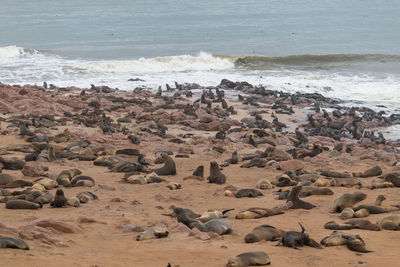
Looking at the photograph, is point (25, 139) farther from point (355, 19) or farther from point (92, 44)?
point (355, 19)

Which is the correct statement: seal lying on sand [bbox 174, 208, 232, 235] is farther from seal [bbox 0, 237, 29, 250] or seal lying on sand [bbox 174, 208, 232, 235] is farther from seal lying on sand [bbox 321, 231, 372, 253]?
seal [bbox 0, 237, 29, 250]

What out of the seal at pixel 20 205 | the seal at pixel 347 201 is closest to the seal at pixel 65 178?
the seal at pixel 20 205

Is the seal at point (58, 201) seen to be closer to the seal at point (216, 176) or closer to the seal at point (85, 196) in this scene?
the seal at point (85, 196)

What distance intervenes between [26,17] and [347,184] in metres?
60.0

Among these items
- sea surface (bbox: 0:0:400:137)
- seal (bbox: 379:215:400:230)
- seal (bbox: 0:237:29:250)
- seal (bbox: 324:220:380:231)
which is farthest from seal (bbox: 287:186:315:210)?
sea surface (bbox: 0:0:400:137)

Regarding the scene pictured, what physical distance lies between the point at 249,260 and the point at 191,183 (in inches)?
195

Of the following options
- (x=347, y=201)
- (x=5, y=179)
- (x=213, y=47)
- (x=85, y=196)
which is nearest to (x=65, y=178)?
(x=5, y=179)

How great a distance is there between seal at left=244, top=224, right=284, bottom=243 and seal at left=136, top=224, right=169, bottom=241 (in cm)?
90

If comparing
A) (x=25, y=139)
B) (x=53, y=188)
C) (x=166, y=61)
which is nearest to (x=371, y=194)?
(x=53, y=188)

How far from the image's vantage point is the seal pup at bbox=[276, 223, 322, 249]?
6.12 m

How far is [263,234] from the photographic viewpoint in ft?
21.1

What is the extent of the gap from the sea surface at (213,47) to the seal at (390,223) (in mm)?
15540

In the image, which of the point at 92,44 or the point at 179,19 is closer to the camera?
the point at 92,44

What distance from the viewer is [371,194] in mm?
9148
